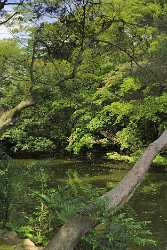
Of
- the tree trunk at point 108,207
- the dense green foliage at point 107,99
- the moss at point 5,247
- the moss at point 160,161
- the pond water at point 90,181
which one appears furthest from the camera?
the moss at point 160,161

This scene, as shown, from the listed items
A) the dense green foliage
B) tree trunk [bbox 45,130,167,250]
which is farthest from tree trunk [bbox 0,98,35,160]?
the dense green foliage

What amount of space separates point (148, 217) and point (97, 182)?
5774 millimetres

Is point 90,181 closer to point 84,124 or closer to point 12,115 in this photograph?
point 84,124

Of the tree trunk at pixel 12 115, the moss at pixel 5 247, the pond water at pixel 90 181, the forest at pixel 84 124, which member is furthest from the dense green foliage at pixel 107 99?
the moss at pixel 5 247

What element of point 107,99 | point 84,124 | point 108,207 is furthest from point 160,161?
point 108,207

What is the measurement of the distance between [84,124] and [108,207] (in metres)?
18.2

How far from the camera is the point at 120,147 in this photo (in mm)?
24719

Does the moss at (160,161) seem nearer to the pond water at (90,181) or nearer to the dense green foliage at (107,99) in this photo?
the pond water at (90,181)

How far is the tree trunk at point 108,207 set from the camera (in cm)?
686

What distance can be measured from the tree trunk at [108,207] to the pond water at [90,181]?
1.60 metres

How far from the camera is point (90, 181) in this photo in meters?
17.7

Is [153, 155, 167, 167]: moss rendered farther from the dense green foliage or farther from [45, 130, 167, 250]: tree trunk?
[45, 130, 167, 250]: tree trunk

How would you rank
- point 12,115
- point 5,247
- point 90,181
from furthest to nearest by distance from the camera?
point 90,181
point 12,115
point 5,247

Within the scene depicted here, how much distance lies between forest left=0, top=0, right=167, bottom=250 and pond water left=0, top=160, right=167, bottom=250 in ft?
0.09
